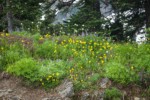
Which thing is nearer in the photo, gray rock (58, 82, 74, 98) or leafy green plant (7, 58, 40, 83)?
gray rock (58, 82, 74, 98)

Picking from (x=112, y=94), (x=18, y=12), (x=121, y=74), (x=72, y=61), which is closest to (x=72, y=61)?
(x=72, y=61)

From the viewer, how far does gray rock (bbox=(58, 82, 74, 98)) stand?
762cm

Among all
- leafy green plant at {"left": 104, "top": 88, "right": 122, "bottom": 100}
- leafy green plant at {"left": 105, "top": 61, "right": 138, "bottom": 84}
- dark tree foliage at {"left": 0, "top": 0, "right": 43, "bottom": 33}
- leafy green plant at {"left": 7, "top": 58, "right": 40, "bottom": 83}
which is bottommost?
leafy green plant at {"left": 104, "top": 88, "right": 122, "bottom": 100}

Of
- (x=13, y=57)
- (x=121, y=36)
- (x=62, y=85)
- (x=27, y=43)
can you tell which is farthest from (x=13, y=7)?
(x=62, y=85)

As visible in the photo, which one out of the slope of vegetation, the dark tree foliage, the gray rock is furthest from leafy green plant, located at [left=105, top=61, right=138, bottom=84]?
the dark tree foliage

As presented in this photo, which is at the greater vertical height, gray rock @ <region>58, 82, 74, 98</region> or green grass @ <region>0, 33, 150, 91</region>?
green grass @ <region>0, 33, 150, 91</region>

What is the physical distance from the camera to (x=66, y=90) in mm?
7664

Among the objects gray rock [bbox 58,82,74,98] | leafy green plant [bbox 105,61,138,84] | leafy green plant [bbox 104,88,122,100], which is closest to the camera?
leafy green plant [bbox 104,88,122,100]

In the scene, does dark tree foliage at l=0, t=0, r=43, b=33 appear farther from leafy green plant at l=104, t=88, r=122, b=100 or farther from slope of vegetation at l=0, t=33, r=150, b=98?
leafy green plant at l=104, t=88, r=122, b=100

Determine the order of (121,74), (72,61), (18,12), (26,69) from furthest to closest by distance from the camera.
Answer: (18,12) < (72,61) < (26,69) < (121,74)

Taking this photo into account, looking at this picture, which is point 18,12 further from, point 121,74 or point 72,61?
point 121,74

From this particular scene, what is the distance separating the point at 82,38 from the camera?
1058 centimetres

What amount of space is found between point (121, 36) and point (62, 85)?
9.63 metres

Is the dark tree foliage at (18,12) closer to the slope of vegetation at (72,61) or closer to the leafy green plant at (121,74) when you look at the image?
the slope of vegetation at (72,61)
